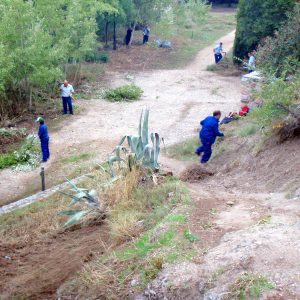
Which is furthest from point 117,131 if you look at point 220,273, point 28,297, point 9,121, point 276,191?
point 220,273

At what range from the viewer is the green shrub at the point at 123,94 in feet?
64.5

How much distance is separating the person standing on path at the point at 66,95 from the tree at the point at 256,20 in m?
9.20

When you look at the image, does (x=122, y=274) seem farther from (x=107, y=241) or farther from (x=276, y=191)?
(x=276, y=191)

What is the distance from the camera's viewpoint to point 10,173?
13.2 metres

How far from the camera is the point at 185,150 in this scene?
42.2 ft

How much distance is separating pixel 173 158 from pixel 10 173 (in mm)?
3934

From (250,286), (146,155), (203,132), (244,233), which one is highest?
(250,286)

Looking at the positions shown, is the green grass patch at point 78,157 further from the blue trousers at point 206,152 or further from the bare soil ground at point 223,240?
the blue trousers at point 206,152

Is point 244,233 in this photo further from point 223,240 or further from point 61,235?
point 61,235

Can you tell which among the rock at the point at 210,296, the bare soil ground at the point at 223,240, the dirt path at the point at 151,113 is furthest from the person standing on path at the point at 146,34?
the rock at the point at 210,296

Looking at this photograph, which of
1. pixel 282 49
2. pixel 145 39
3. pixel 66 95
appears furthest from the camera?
pixel 145 39

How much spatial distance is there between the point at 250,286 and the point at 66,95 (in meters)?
12.8

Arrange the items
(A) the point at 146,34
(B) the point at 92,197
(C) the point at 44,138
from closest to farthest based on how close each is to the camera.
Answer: (B) the point at 92,197 → (C) the point at 44,138 → (A) the point at 146,34

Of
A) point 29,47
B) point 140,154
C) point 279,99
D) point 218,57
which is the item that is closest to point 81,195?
point 140,154
